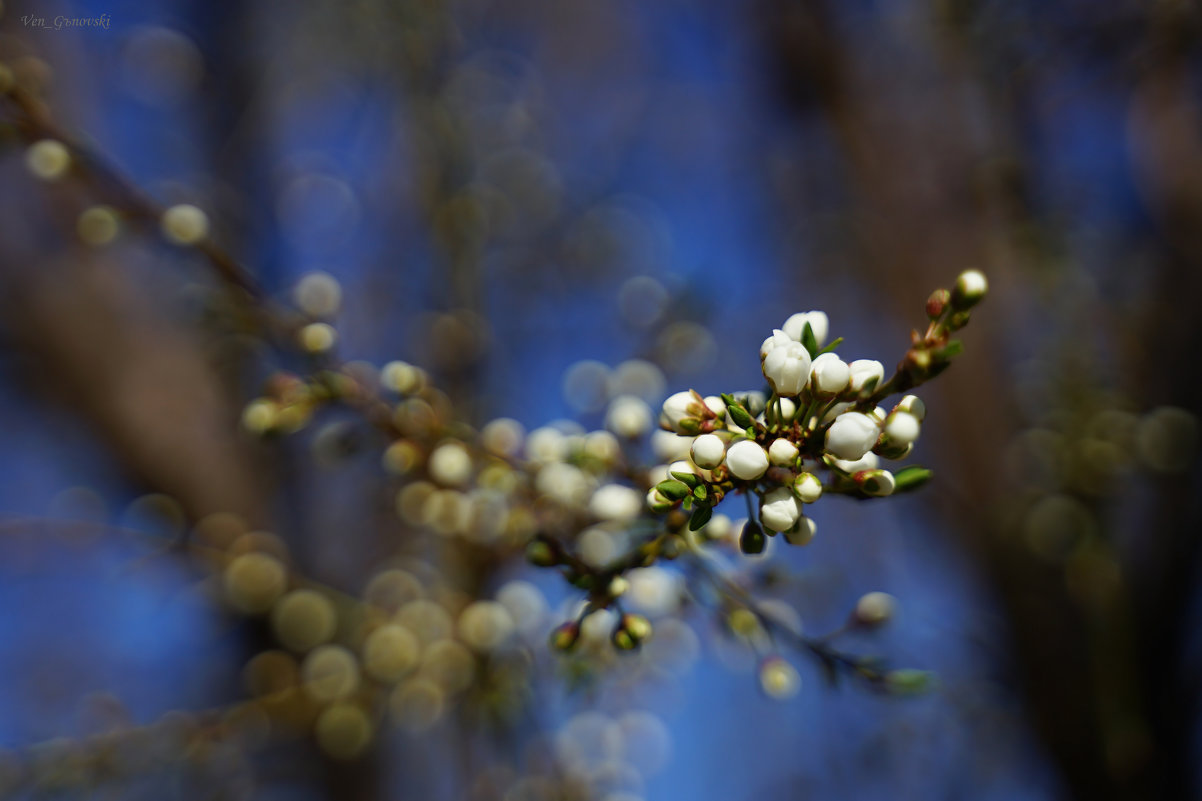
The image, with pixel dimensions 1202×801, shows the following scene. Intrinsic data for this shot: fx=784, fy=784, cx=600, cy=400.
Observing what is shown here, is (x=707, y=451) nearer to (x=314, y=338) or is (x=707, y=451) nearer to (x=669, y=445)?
(x=669, y=445)

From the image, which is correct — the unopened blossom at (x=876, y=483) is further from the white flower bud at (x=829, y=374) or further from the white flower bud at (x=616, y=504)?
the white flower bud at (x=616, y=504)

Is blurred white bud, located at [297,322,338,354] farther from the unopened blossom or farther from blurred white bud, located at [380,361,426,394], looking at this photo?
Result: the unopened blossom

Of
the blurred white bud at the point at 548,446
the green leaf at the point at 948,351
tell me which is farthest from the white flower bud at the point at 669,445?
the green leaf at the point at 948,351

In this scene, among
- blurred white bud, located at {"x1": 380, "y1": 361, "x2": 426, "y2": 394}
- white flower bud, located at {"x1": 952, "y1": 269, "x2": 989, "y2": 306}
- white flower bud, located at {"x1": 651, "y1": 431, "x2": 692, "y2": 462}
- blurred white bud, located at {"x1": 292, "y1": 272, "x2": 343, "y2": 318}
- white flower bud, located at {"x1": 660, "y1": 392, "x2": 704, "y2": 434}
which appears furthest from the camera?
blurred white bud, located at {"x1": 292, "y1": 272, "x2": 343, "y2": 318}

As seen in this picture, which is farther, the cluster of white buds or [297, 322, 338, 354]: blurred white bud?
[297, 322, 338, 354]: blurred white bud

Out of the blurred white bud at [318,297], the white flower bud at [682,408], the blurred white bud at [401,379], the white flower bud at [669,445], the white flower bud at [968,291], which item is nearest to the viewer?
the white flower bud at [968,291]

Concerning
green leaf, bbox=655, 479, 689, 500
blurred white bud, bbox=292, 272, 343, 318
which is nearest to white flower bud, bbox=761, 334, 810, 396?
green leaf, bbox=655, 479, 689, 500
